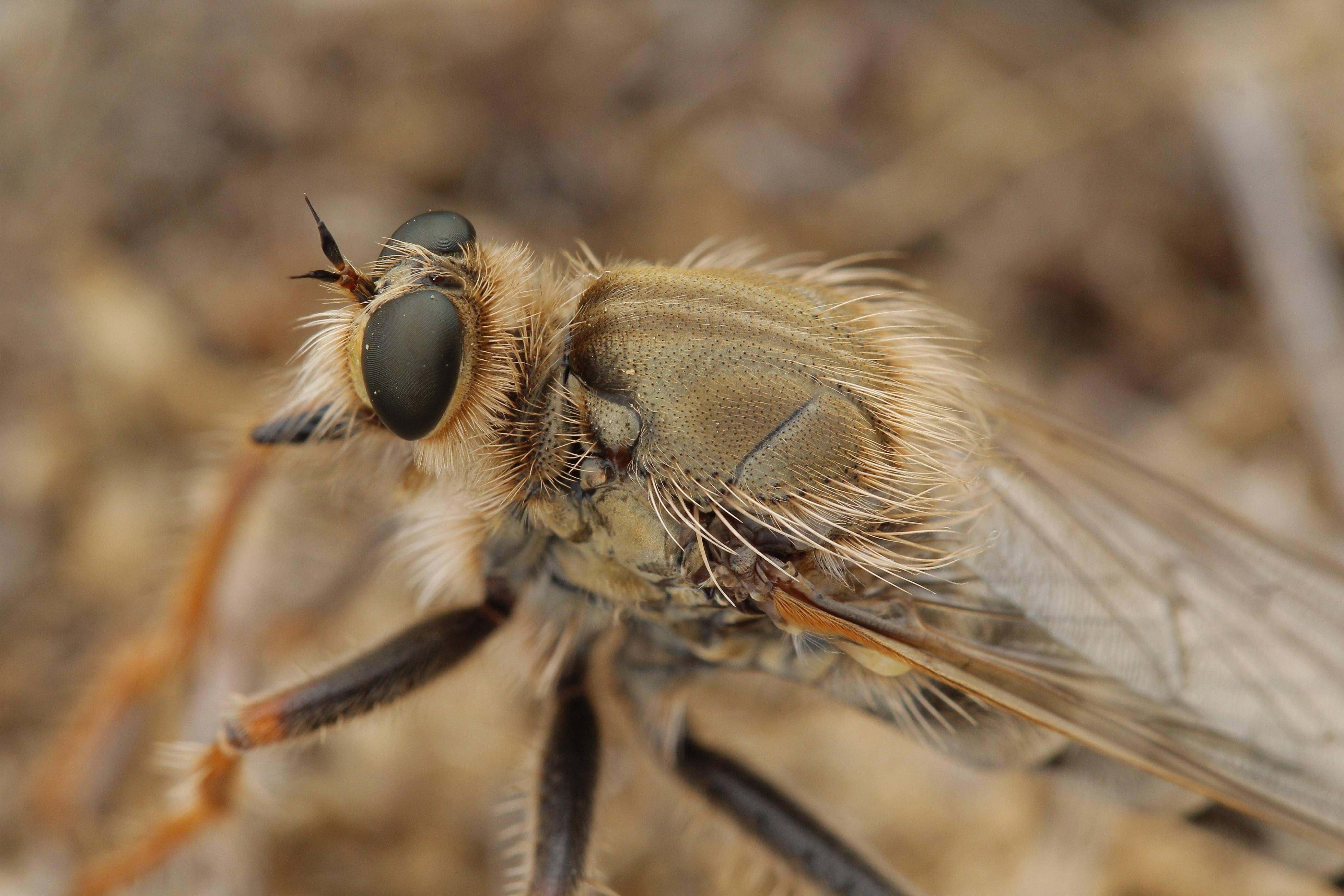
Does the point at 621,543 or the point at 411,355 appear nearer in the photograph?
the point at 411,355

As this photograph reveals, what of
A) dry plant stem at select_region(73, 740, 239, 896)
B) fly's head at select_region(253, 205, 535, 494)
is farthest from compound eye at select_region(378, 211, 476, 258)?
dry plant stem at select_region(73, 740, 239, 896)

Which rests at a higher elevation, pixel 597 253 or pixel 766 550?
pixel 597 253

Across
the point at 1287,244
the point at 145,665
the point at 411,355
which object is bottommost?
the point at 145,665

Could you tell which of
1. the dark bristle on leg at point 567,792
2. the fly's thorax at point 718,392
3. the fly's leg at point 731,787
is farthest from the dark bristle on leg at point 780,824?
the fly's thorax at point 718,392

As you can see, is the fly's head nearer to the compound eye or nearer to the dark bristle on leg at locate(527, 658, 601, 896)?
the compound eye

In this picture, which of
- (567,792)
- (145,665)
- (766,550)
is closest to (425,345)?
(766,550)

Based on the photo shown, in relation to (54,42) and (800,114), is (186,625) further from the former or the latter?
(800,114)

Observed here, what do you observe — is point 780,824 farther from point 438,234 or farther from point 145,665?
point 145,665

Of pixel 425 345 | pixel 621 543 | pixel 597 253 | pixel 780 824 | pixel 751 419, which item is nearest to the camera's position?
pixel 425 345
